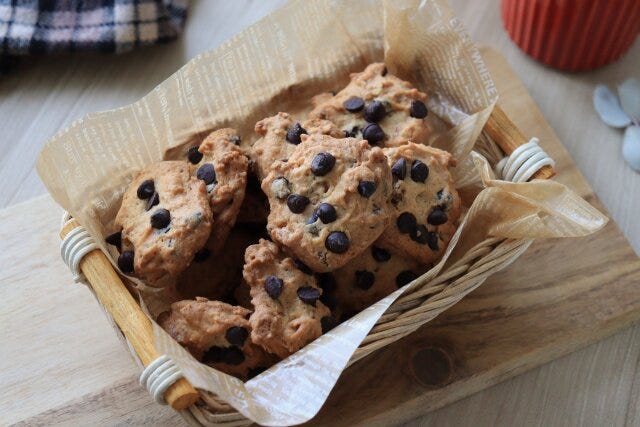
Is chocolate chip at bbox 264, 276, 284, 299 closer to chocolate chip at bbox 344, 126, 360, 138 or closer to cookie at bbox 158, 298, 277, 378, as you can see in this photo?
cookie at bbox 158, 298, 277, 378

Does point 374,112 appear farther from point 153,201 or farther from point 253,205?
point 153,201

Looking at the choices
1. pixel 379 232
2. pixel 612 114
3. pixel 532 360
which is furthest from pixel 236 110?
pixel 612 114

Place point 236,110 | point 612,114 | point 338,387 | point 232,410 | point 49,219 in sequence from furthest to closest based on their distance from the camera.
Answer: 1. point 612,114
2. point 49,219
3. point 236,110
4. point 338,387
5. point 232,410

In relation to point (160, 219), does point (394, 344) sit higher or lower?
lower

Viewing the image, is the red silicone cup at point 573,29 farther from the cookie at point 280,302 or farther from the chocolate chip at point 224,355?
the chocolate chip at point 224,355

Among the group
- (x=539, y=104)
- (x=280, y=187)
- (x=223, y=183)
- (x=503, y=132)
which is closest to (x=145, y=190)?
(x=223, y=183)

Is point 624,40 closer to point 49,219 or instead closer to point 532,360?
point 532,360
